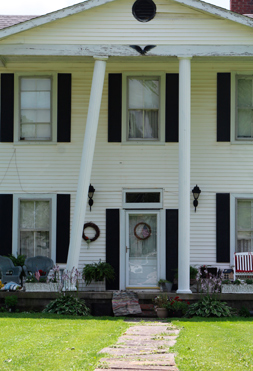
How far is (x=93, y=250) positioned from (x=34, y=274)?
1611 mm

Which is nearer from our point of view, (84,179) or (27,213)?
(84,179)

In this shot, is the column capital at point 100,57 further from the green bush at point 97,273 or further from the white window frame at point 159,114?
the green bush at point 97,273

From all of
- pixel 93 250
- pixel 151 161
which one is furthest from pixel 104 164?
pixel 93 250

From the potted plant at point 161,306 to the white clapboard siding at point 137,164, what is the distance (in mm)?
2571

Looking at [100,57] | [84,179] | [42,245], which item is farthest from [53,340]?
[100,57]

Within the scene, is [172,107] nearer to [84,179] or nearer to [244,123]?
[244,123]

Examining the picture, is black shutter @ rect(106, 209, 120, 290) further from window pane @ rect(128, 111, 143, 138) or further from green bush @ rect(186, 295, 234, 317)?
green bush @ rect(186, 295, 234, 317)

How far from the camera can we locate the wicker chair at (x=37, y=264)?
627 inches

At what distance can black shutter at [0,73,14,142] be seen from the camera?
653 inches

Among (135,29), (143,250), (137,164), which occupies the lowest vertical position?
(143,250)

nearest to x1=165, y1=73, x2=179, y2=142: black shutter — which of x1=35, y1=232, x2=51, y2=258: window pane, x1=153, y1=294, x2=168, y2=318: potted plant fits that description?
x1=35, y1=232, x2=51, y2=258: window pane

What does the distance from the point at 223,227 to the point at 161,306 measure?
3322 millimetres

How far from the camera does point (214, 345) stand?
987 cm

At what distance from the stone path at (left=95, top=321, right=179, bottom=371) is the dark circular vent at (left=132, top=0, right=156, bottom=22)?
7131 mm
